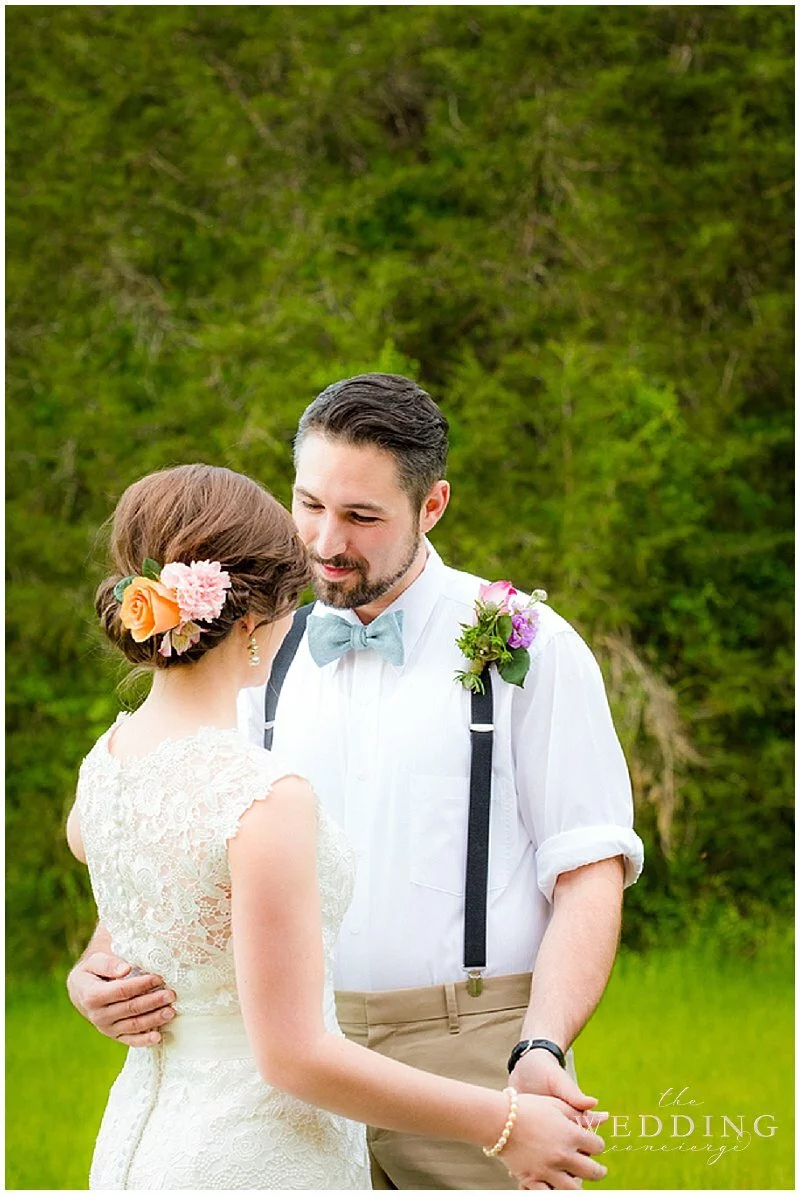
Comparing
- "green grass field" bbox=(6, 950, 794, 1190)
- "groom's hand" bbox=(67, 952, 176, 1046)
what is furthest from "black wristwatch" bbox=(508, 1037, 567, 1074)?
"green grass field" bbox=(6, 950, 794, 1190)

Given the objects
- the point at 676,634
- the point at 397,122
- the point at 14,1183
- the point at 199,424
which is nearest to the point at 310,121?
the point at 397,122

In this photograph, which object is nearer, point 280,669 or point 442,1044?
point 442,1044

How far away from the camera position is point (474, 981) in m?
2.85

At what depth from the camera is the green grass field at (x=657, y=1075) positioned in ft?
18.0

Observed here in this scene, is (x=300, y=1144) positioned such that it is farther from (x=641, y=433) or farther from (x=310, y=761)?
(x=641, y=433)

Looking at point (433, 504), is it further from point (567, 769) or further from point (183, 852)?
point (183, 852)

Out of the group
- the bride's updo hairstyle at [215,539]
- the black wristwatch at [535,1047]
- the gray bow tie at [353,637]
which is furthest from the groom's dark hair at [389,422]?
the black wristwatch at [535,1047]

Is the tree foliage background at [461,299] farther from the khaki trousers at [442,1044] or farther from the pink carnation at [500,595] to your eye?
the khaki trousers at [442,1044]

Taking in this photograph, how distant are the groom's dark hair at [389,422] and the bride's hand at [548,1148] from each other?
1.24m

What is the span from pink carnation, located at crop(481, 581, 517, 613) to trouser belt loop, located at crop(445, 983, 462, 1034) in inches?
28.7

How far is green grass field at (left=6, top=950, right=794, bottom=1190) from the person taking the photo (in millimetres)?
5484

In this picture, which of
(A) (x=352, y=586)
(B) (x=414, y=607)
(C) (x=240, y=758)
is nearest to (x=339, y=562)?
(A) (x=352, y=586)

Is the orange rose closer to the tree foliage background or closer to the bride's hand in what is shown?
the bride's hand

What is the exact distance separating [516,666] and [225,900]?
905 mm
